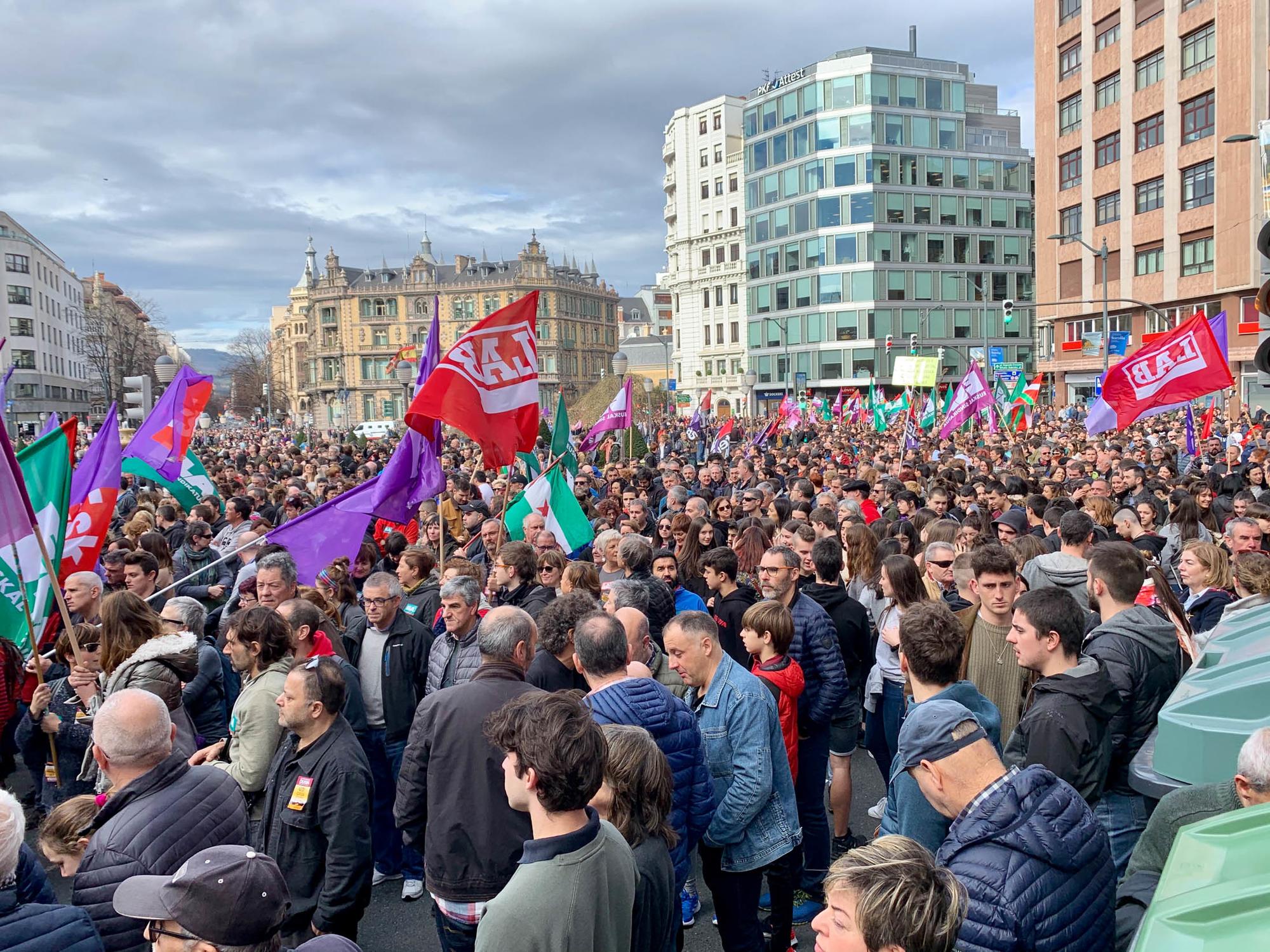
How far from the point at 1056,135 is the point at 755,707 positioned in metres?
50.5

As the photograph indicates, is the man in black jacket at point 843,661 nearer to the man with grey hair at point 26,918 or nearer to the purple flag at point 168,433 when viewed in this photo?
the man with grey hair at point 26,918

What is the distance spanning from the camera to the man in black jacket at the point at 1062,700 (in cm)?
366

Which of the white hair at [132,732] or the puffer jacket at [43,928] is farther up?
the white hair at [132,732]

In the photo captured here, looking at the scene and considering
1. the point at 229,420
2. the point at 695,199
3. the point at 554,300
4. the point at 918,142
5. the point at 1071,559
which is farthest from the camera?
the point at 554,300

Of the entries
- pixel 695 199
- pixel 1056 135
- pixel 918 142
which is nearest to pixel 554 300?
pixel 695 199

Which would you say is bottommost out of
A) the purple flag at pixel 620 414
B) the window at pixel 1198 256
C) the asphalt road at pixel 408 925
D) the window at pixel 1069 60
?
the asphalt road at pixel 408 925

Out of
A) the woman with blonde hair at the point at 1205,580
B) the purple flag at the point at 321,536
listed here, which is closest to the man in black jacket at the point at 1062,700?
the woman with blonde hair at the point at 1205,580

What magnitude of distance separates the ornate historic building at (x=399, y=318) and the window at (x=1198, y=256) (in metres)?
77.8

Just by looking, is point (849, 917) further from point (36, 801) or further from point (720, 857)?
point (36, 801)

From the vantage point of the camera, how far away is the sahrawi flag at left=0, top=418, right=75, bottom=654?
5336mm

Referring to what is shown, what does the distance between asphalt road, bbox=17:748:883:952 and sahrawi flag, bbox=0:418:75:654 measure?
1567 mm

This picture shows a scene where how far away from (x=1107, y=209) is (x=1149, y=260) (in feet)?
12.5

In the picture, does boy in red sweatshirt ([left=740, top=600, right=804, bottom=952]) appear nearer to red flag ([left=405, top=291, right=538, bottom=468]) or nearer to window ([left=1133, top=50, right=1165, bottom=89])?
red flag ([left=405, top=291, right=538, bottom=468])

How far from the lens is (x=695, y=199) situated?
80.2 meters
